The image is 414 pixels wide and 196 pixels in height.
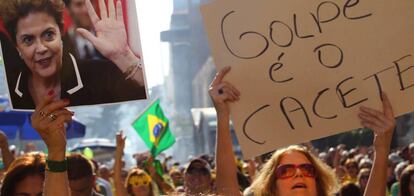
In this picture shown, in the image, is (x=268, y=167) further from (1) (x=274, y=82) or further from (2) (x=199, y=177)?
(2) (x=199, y=177)

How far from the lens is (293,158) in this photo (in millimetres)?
4797

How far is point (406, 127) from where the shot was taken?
3653 centimetres

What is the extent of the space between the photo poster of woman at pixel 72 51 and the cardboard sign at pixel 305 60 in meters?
0.59

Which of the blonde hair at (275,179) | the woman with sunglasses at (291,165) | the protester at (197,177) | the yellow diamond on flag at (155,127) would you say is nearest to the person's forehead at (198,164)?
the protester at (197,177)

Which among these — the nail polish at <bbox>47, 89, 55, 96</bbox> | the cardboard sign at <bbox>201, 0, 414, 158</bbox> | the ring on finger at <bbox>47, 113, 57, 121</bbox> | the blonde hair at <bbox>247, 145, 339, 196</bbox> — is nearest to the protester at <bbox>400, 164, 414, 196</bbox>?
the cardboard sign at <bbox>201, 0, 414, 158</bbox>

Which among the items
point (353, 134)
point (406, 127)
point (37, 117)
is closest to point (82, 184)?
point (37, 117)

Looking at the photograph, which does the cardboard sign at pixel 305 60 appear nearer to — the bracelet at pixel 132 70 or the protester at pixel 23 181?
the bracelet at pixel 132 70

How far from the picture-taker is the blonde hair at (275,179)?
15.8 feet

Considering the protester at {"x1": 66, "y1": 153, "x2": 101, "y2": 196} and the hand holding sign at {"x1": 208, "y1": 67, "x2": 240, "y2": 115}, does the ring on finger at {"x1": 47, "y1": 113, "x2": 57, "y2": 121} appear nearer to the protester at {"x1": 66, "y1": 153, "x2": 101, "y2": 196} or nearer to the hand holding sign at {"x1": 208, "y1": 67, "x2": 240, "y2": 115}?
the hand holding sign at {"x1": 208, "y1": 67, "x2": 240, "y2": 115}

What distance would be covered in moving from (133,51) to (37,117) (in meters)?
0.74

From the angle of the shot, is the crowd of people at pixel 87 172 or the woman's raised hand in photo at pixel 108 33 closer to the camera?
the crowd of people at pixel 87 172

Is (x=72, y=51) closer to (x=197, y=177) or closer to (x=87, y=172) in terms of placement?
(x=87, y=172)

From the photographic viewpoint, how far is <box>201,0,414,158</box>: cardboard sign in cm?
511

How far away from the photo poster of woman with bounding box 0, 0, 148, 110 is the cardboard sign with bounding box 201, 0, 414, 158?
59 cm
